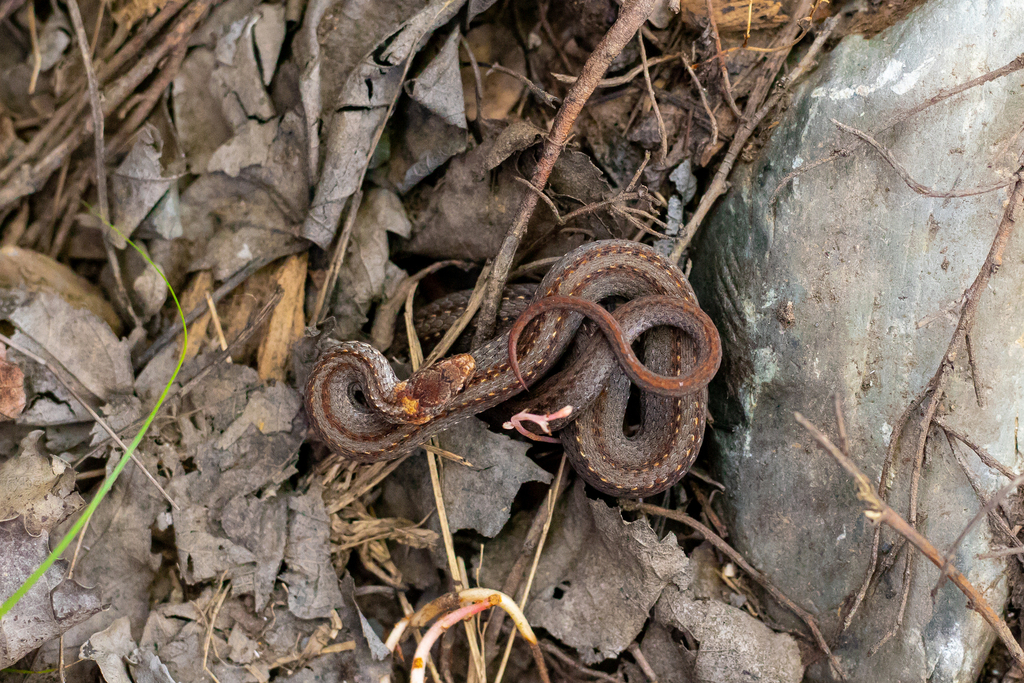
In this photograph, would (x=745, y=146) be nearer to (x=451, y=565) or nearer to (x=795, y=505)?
(x=795, y=505)

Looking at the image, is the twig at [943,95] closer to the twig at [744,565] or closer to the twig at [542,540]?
the twig at [744,565]

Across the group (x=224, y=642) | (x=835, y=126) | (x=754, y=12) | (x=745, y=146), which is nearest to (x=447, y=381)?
(x=224, y=642)

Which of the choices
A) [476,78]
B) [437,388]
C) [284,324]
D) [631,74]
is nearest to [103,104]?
[284,324]

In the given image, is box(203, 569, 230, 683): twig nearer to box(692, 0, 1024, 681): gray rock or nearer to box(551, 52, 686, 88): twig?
box(692, 0, 1024, 681): gray rock

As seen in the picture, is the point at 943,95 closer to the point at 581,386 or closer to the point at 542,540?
the point at 581,386

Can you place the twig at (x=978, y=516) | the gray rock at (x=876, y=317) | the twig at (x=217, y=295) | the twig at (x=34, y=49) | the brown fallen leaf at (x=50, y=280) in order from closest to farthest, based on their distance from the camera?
1. the twig at (x=978, y=516)
2. the gray rock at (x=876, y=317)
3. the brown fallen leaf at (x=50, y=280)
4. the twig at (x=217, y=295)
5. the twig at (x=34, y=49)

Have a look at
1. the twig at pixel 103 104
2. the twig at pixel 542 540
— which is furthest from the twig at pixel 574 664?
the twig at pixel 103 104

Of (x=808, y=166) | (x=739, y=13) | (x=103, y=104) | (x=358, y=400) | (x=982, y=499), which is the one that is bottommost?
(x=358, y=400)

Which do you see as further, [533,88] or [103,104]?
[103,104]
